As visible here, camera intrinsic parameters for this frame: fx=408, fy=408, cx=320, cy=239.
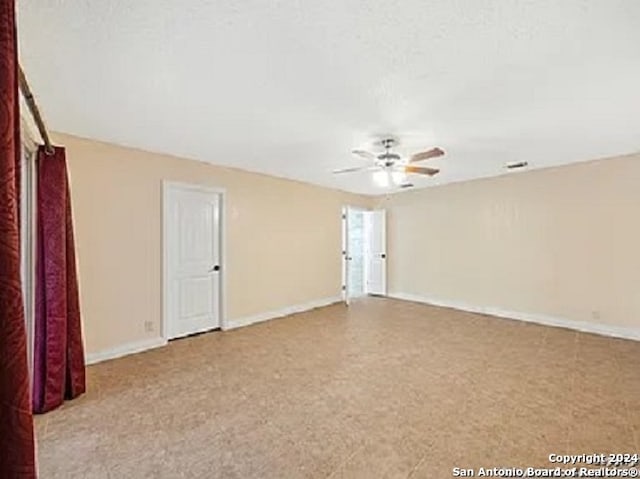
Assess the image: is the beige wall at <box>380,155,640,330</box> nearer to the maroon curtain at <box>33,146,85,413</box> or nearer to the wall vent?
the wall vent

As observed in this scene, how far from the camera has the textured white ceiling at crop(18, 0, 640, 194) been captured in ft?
6.53

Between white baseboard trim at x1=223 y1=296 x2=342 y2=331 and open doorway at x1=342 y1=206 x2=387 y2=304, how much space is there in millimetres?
501

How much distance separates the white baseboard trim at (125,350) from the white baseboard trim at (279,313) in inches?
42.8

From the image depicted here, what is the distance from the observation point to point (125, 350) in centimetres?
451

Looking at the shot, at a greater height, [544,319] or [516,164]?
[516,164]

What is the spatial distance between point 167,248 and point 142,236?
0.37 m

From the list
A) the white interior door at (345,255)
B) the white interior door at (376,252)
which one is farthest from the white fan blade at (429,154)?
the white interior door at (376,252)

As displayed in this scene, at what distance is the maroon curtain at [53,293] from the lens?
3.12 metres

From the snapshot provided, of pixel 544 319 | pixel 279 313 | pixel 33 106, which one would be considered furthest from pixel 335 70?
pixel 544 319

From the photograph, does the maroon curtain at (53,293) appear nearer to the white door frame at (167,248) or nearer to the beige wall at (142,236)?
the beige wall at (142,236)

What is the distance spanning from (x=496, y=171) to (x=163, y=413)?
18.2ft

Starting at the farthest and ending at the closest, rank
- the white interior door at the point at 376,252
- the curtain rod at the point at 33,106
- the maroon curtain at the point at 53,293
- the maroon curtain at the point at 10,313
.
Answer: the white interior door at the point at 376,252
the maroon curtain at the point at 53,293
the curtain rod at the point at 33,106
the maroon curtain at the point at 10,313

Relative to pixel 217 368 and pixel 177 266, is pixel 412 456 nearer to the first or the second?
pixel 217 368

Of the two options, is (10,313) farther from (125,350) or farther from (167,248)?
(167,248)
